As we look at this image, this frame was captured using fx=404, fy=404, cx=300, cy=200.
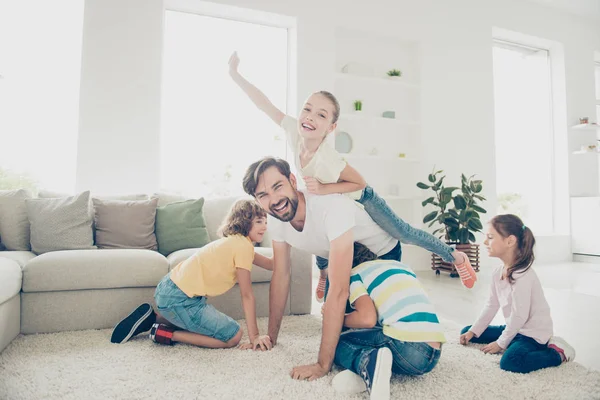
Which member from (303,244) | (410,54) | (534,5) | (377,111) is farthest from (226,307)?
(534,5)

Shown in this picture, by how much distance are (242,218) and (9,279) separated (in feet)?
3.80

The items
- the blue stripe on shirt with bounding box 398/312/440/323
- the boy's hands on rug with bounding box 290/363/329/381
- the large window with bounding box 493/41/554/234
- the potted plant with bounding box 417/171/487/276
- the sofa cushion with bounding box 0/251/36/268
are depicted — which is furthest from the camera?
the large window with bounding box 493/41/554/234

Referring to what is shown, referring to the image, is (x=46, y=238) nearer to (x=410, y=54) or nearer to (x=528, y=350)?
(x=528, y=350)

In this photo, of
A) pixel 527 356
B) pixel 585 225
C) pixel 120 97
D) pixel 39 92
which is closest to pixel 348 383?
pixel 527 356

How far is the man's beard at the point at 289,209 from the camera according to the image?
5.66 ft

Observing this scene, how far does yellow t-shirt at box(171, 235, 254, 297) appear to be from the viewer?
198 cm

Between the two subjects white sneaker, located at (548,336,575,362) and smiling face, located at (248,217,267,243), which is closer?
white sneaker, located at (548,336,575,362)

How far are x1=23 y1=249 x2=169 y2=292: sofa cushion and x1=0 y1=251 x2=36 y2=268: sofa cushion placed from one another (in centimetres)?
12

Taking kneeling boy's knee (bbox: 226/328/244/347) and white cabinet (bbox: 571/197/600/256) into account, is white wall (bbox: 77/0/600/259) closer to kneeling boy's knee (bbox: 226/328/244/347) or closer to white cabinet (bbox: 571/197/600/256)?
white cabinet (bbox: 571/197/600/256)

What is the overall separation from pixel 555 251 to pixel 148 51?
A: 616 centimetres

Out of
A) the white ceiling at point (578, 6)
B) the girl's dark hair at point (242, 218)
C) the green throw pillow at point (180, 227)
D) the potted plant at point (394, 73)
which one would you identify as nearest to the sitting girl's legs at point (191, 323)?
the girl's dark hair at point (242, 218)

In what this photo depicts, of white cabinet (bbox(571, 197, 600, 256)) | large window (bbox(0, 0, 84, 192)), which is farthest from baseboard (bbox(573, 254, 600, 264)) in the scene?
large window (bbox(0, 0, 84, 192))

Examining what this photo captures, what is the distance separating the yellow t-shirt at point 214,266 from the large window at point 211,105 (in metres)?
2.48

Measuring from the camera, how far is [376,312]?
156cm
